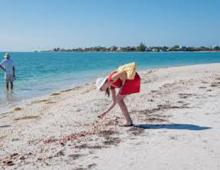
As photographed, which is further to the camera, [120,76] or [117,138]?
[120,76]

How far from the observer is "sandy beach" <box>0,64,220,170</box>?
6.66 m

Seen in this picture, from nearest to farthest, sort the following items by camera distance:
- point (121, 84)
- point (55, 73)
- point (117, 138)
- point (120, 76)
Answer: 1. point (117, 138)
2. point (120, 76)
3. point (121, 84)
4. point (55, 73)

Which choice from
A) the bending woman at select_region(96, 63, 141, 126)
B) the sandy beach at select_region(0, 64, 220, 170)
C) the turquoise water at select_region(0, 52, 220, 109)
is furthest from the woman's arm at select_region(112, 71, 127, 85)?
the turquoise water at select_region(0, 52, 220, 109)

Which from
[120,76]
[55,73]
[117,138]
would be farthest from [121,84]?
[55,73]

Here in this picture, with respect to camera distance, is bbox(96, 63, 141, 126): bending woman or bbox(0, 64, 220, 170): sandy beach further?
bbox(96, 63, 141, 126): bending woman

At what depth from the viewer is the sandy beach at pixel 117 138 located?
6.66 m

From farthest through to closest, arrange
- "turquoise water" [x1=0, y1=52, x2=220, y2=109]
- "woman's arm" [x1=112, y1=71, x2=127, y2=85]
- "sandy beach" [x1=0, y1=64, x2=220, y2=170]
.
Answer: "turquoise water" [x1=0, y1=52, x2=220, y2=109]
"woman's arm" [x1=112, y1=71, x2=127, y2=85]
"sandy beach" [x1=0, y1=64, x2=220, y2=170]

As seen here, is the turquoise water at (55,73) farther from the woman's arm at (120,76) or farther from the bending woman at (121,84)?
the woman's arm at (120,76)

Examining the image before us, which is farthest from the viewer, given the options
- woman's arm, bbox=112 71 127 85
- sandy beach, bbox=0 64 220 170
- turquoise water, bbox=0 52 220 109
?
turquoise water, bbox=0 52 220 109

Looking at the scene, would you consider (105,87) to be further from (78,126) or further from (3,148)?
(3,148)

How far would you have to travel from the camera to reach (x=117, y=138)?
8.16m

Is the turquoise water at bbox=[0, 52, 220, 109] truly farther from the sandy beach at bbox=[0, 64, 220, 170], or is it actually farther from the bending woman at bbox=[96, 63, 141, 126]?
the bending woman at bbox=[96, 63, 141, 126]

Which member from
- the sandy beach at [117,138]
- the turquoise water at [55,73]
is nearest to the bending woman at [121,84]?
the sandy beach at [117,138]

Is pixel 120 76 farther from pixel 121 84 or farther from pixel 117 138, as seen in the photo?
pixel 117 138
